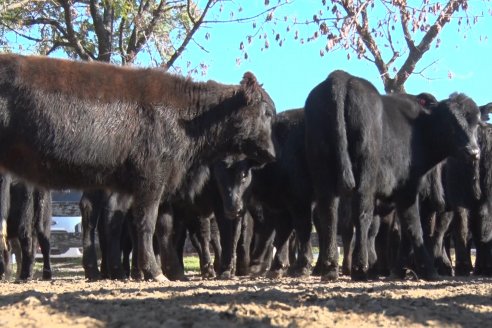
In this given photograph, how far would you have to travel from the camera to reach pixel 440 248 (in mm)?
12602

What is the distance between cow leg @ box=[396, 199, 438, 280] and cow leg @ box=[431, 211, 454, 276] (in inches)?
66.0

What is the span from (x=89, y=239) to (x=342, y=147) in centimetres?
401

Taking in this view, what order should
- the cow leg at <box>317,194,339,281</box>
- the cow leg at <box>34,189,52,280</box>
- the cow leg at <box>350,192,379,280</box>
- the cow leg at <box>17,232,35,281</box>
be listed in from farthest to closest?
the cow leg at <box>34,189,52,280</box>
the cow leg at <box>17,232,35,281</box>
the cow leg at <box>317,194,339,281</box>
the cow leg at <box>350,192,379,280</box>

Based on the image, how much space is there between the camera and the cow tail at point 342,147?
9398 mm

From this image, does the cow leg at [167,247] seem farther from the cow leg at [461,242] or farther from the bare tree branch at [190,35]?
the bare tree branch at [190,35]

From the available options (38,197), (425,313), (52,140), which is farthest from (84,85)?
(425,313)

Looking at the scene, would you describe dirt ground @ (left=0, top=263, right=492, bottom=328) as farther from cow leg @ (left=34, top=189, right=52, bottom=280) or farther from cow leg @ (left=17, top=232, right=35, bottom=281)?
cow leg @ (left=34, top=189, right=52, bottom=280)

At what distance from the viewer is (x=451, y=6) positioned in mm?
15898

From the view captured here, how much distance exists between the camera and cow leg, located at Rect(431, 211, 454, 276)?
12262mm

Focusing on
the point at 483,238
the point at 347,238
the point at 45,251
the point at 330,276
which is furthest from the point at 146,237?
the point at 483,238

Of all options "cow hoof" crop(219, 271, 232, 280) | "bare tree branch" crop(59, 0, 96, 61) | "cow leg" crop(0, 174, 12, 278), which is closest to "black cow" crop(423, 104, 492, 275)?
"cow hoof" crop(219, 271, 232, 280)

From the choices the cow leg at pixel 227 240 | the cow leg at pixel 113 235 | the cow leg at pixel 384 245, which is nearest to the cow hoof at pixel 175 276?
the cow leg at pixel 227 240

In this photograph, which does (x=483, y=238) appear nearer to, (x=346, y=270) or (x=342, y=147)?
(x=346, y=270)

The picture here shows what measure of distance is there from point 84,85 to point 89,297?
3.16 meters
